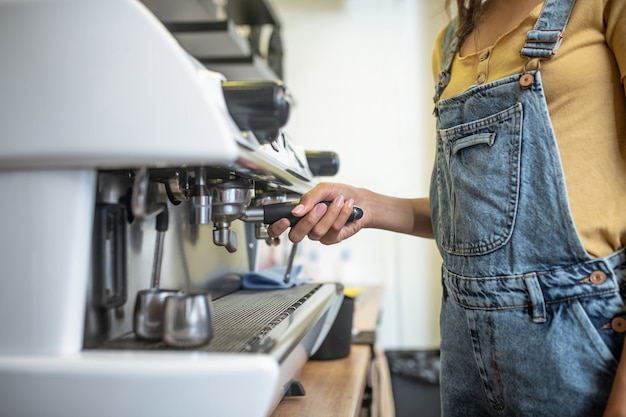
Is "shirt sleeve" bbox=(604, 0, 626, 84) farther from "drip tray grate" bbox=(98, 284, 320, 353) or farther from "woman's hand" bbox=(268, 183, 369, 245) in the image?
"drip tray grate" bbox=(98, 284, 320, 353)

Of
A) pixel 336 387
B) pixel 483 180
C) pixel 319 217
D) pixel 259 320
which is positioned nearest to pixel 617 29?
pixel 483 180

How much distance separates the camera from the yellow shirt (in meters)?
0.71

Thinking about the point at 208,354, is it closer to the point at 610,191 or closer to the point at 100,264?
the point at 100,264

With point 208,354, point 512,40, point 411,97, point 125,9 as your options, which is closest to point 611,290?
point 512,40

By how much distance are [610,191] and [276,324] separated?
17.2 inches

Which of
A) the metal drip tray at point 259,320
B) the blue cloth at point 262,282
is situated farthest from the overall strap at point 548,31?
the blue cloth at point 262,282

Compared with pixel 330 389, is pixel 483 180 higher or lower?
higher

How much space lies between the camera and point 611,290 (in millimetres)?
694

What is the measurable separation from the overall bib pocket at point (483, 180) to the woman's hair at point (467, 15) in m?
0.19

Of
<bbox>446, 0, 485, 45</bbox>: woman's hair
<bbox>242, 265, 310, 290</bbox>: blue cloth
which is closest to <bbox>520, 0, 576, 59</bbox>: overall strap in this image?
<bbox>446, 0, 485, 45</bbox>: woman's hair

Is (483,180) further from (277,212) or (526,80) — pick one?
(277,212)

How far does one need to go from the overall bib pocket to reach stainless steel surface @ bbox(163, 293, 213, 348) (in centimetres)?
41

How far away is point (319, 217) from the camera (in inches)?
33.7

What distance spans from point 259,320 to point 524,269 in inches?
13.4
